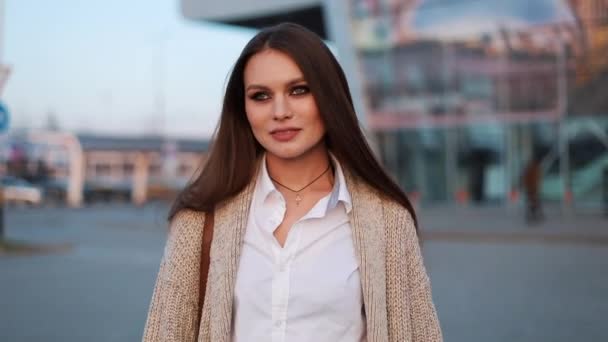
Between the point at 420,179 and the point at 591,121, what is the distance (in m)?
7.59

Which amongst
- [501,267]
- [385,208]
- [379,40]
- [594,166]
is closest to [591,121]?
[594,166]

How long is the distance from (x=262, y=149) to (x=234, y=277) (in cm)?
43

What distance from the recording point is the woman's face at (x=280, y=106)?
196 cm

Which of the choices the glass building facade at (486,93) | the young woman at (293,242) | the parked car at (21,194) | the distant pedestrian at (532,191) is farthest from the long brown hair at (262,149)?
the parked car at (21,194)

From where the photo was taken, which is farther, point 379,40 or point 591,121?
Result: point 379,40

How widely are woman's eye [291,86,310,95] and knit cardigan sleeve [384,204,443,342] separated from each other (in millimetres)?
370

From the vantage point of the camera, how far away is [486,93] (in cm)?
2850

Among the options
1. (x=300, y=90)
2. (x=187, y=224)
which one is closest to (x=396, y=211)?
(x=300, y=90)

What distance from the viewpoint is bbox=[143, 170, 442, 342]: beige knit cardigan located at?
6.31ft

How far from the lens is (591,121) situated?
2644 cm

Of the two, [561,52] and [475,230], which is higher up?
[561,52]

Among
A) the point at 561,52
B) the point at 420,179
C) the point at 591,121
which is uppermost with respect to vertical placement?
the point at 561,52

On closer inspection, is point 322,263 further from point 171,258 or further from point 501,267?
point 501,267

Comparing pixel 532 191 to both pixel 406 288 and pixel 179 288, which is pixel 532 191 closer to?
pixel 406 288
